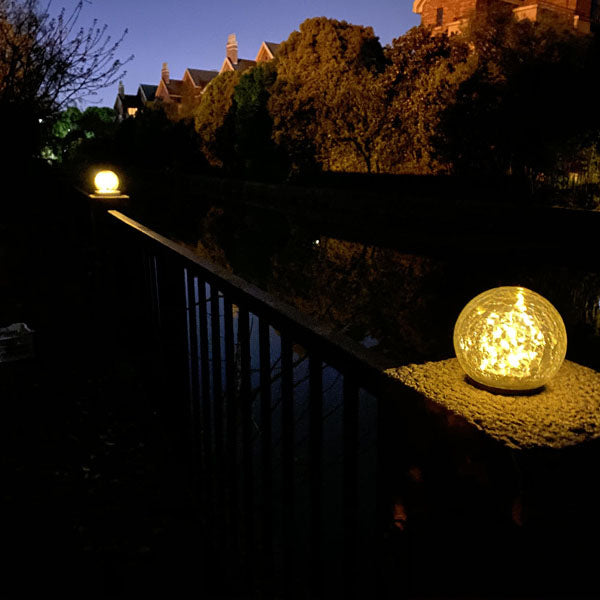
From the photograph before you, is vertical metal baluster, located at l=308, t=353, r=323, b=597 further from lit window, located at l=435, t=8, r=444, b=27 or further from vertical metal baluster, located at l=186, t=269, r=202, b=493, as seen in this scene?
lit window, located at l=435, t=8, r=444, b=27

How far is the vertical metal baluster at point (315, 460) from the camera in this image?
142cm

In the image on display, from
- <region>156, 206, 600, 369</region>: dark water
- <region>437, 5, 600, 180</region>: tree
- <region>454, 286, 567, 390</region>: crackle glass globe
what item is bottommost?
<region>156, 206, 600, 369</region>: dark water

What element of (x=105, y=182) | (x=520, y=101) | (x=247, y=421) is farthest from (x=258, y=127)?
(x=247, y=421)

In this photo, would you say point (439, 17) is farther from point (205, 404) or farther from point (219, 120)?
point (205, 404)

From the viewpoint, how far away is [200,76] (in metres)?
65.6

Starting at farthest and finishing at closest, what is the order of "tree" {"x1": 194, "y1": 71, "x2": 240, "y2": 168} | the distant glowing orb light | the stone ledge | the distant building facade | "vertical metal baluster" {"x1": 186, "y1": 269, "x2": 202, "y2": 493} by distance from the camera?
the distant building facade → "tree" {"x1": 194, "y1": 71, "x2": 240, "y2": 168} → the distant glowing orb light → "vertical metal baluster" {"x1": 186, "y1": 269, "x2": 202, "y2": 493} → the stone ledge

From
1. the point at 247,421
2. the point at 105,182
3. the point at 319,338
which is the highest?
the point at 105,182

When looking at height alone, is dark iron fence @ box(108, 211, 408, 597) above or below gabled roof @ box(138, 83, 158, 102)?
below

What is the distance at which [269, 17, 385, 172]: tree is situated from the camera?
72.6 feet

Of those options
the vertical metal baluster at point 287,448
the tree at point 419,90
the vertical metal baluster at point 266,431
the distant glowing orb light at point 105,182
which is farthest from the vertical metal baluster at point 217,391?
the tree at point 419,90

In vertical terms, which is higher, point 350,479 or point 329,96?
point 329,96

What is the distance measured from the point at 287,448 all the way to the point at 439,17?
136 ft

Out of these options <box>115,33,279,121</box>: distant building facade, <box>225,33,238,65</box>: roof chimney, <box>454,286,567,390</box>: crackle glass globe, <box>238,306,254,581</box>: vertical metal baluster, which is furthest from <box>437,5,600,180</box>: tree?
<box>225,33,238,65</box>: roof chimney

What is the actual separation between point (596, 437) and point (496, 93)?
1819 cm
